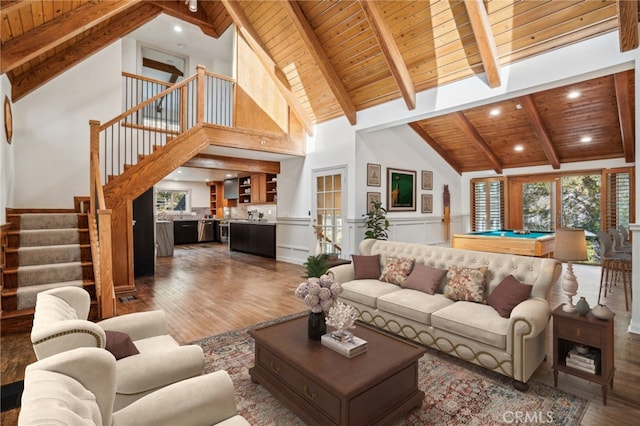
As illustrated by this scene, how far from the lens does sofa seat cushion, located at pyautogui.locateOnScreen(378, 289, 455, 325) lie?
2.90m

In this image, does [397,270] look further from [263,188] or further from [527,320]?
[263,188]

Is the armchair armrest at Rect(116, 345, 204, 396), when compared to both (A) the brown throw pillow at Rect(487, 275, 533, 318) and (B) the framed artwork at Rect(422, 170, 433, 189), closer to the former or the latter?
(A) the brown throw pillow at Rect(487, 275, 533, 318)

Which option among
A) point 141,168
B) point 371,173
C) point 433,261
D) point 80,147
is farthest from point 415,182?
point 80,147

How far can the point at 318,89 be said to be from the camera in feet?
20.3

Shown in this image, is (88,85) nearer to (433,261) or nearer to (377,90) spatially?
(377,90)

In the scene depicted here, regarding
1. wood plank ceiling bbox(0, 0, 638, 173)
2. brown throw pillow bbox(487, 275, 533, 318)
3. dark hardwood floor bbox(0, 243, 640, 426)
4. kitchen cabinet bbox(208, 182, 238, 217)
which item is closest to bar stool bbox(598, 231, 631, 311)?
dark hardwood floor bbox(0, 243, 640, 426)

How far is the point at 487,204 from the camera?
8.89m

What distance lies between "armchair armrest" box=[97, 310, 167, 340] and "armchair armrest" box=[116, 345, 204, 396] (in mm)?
510

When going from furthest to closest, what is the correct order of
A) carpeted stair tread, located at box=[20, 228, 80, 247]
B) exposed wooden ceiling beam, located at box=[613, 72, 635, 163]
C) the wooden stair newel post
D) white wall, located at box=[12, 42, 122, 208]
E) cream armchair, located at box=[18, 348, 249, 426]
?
the wooden stair newel post, white wall, located at box=[12, 42, 122, 208], exposed wooden ceiling beam, located at box=[613, 72, 635, 163], carpeted stair tread, located at box=[20, 228, 80, 247], cream armchair, located at box=[18, 348, 249, 426]

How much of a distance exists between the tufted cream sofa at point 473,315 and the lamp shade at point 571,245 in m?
0.19

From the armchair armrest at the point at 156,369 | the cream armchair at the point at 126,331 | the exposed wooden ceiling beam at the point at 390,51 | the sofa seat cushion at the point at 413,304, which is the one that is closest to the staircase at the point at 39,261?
the cream armchair at the point at 126,331

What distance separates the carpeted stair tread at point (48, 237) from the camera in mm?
4117

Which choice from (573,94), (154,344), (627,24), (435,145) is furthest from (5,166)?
(573,94)

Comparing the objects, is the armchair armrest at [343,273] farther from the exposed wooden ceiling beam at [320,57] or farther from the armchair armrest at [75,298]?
the exposed wooden ceiling beam at [320,57]
